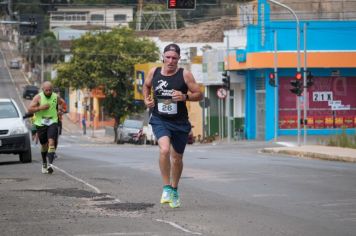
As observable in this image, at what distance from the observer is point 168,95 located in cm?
1197

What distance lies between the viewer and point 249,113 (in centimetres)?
5625

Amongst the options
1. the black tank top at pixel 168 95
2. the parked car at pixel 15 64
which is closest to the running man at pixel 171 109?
the black tank top at pixel 168 95

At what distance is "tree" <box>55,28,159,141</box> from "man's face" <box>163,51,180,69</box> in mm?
53462

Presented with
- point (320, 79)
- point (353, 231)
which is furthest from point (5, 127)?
point (320, 79)

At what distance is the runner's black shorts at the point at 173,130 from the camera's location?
12023 mm

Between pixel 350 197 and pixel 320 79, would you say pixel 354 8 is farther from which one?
pixel 350 197

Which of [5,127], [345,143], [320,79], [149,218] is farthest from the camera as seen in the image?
[320,79]

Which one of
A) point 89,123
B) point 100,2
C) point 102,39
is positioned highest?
point 100,2

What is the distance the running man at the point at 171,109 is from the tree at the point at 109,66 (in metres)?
53.3

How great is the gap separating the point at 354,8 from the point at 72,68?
67.7ft

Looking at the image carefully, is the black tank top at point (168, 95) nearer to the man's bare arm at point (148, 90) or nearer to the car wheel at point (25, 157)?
the man's bare arm at point (148, 90)

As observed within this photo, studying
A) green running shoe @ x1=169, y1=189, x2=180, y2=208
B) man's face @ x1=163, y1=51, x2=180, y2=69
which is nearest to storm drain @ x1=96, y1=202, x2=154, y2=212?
green running shoe @ x1=169, y1=189, x2=180, y2=208

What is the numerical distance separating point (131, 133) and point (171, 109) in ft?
141

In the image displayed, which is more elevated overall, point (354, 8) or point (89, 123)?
point (354, 8)
